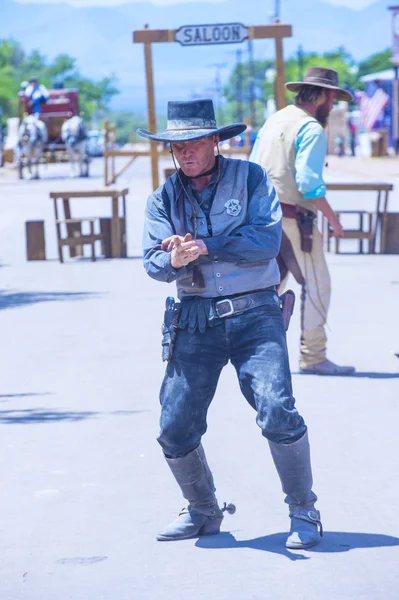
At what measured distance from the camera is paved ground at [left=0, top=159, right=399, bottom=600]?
5.15m

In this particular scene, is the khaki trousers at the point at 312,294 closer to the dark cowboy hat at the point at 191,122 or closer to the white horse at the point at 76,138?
the dark cowboy hat at the point at 191,122

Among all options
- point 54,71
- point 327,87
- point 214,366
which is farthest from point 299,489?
point 54,71

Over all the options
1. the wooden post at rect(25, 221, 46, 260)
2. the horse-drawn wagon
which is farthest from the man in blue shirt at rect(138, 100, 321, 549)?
the horse-drawn wagon

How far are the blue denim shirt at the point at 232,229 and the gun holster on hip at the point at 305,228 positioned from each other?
335cm

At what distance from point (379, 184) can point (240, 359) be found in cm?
1175

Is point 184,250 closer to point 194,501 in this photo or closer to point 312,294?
point 194,501

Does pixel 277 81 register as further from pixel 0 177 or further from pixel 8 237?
pixel 0 177

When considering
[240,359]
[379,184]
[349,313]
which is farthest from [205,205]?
[379,184]

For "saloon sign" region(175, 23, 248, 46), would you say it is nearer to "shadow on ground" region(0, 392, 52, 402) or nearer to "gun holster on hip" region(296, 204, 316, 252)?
"gun holster on hip" region(296, 204, 316, 252)

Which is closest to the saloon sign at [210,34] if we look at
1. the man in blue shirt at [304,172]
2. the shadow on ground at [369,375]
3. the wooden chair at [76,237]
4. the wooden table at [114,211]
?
the wooden table at [114,211]

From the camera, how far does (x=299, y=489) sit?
5539 mm

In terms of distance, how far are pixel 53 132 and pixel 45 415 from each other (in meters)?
43.3

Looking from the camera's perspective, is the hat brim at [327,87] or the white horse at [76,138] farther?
the white horse at [76,138]

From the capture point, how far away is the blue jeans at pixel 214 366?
545cm
